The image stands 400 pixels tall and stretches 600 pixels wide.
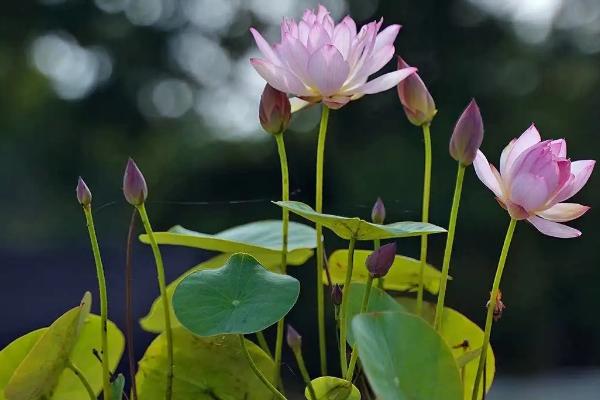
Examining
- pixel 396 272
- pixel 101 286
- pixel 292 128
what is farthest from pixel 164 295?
pixel 292 128

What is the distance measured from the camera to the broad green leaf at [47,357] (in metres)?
0.37

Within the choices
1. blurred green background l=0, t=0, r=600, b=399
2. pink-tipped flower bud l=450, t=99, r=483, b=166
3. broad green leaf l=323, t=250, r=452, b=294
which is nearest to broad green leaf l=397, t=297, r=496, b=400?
broad green leaf l=323, t=250, r=452, b=294

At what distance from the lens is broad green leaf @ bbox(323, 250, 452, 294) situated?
0.46 metres

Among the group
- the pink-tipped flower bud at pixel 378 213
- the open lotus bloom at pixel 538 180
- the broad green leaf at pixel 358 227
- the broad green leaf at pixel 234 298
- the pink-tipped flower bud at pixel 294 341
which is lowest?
the pink-tipped flower bud at pixel 294 341

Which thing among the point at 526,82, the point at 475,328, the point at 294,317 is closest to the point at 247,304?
the point at 475,328

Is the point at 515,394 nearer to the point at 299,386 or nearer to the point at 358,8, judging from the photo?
the point at 299,386

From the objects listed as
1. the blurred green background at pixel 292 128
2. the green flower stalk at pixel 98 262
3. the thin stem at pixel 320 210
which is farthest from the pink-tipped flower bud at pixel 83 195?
the blurred green background at pixel 292 128

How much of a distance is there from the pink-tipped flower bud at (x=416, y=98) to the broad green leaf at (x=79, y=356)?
19 cm

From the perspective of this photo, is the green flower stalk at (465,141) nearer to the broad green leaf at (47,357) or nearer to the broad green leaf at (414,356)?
the broad green leaf at (414,356)

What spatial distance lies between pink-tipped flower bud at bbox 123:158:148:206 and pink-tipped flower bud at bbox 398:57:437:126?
13 cm

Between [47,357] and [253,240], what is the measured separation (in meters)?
0.16

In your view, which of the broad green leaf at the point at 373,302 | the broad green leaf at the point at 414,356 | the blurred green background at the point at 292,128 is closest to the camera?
the broad green leaf at the point at 414,356

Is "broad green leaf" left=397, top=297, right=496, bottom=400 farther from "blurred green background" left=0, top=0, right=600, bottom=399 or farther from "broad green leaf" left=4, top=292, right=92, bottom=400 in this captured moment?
"blurred green background" left=0, top=0, right=600, bottom=399

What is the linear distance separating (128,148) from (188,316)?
6633 millimetres
